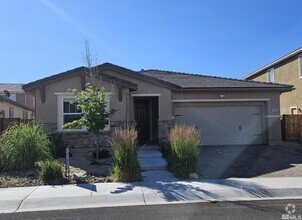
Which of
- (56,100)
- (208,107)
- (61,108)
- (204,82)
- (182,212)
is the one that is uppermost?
(204,82)

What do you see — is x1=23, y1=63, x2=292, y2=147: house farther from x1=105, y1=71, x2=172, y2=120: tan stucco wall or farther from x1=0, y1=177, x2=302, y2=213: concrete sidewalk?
x1=0, y1=177, x2=302, y2=213: concrete sidewalk

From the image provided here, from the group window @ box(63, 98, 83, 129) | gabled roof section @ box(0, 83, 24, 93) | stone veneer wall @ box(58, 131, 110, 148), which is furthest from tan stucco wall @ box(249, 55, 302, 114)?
gabled roof section @ box(0, 83, 24, 93)

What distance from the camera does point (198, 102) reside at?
19.3m

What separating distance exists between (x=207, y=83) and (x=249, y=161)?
6.90 meters

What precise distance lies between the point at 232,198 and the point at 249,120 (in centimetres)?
1186

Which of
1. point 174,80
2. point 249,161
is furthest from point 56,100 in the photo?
point 249,161

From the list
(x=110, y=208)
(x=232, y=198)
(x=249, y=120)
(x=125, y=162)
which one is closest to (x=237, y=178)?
(x=232, y=198)

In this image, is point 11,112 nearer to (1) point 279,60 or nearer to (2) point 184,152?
(1) point 279,60

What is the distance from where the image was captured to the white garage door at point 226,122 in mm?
19281

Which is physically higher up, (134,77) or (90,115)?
(134,77)

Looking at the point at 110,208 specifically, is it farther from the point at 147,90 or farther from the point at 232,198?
the point at 147,90

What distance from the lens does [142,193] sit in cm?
902

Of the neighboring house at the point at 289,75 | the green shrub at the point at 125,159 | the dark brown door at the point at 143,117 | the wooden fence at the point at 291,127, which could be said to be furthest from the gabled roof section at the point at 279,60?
the green shrub at the point at 125,159

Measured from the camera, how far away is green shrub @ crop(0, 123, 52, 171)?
40.4ft
